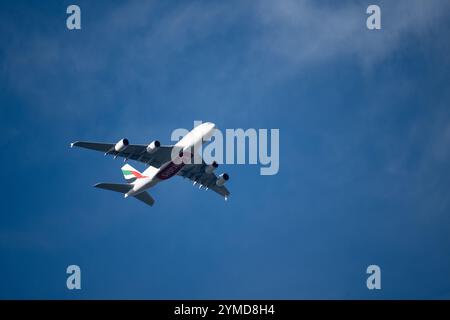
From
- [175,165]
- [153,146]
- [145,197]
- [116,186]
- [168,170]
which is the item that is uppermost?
[153,146]

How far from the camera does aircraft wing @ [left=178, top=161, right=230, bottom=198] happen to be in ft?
283

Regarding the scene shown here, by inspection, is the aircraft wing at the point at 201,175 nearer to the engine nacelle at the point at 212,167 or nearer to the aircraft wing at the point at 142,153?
the engine nacelle at the point at 212,167

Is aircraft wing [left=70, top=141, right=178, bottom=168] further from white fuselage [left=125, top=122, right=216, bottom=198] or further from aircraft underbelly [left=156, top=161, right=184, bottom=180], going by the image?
aircraft underbelly [left=156, top=161, right=184, bottom=180]

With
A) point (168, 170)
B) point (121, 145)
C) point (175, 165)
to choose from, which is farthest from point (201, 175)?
point (121, 145)

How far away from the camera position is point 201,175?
87812 millimetres

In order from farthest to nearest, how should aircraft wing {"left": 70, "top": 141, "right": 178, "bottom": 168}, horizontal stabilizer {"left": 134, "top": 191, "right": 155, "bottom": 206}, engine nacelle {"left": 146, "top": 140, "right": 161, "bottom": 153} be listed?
horizontal stabilizer {"left": 134, "top": 191, "right": 155, "bottom": 206}, aircraft wing {"left": 70, "top": 141, "right": 178, "bottom": 168}, engine nacelle {"left": 146, "top": 140, "right": 161, "bottom": 153}

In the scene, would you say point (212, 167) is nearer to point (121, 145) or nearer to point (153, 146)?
point (153, 146)

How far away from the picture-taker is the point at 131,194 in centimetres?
8344

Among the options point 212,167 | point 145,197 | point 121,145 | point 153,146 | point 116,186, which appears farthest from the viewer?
point 145,197

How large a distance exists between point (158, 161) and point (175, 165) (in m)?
2.28

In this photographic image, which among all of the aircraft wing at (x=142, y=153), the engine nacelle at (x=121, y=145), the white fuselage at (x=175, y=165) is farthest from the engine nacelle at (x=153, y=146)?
the engine nacelle at (x=121, y=145)

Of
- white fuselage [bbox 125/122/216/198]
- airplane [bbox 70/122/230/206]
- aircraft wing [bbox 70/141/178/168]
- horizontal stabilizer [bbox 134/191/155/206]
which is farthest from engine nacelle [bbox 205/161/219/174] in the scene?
horizontal stabilizer [bbox 134/191/155/206]
